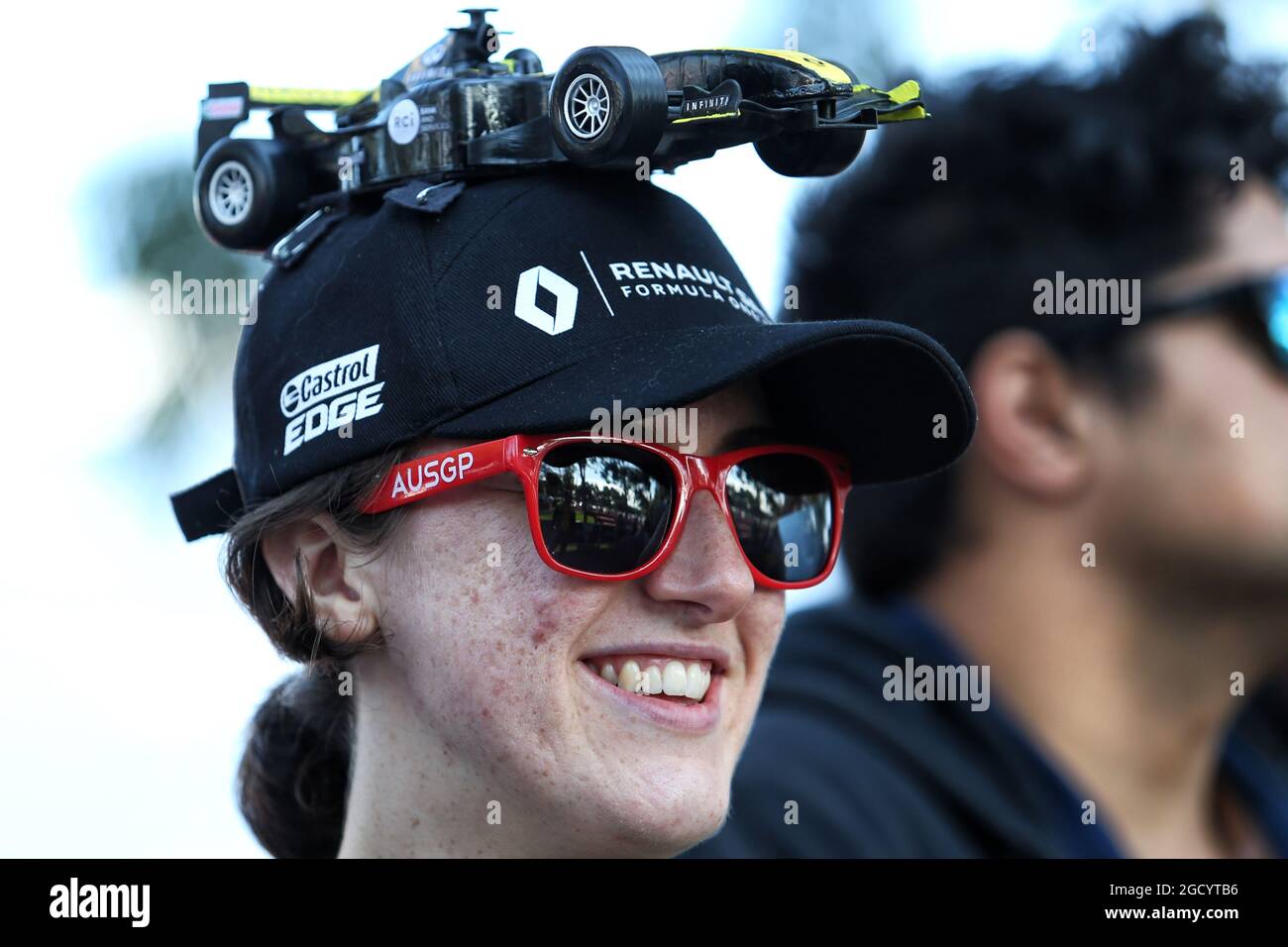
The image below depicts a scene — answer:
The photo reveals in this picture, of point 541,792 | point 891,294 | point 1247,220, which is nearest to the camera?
point 541,792

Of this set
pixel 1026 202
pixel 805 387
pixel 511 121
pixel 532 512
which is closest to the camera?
pixel 532 512

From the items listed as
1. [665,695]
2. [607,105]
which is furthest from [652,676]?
[607,105]

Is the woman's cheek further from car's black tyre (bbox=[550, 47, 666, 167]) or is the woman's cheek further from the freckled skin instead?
car's black tyre (bbox=[550, 47, 666, 167])

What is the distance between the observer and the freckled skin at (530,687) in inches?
74.7

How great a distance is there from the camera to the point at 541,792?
191cm

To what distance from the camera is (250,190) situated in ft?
7.24

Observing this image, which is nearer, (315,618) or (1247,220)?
(315,618)

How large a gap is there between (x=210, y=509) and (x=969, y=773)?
6.18ft

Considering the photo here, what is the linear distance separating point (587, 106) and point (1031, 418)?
2063mm

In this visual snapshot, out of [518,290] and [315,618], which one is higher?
[518,290]

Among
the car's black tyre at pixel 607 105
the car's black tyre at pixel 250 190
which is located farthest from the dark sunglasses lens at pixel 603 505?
the car's black tyre at pixel 250 190

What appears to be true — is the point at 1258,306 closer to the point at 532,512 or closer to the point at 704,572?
the point at 704,572
